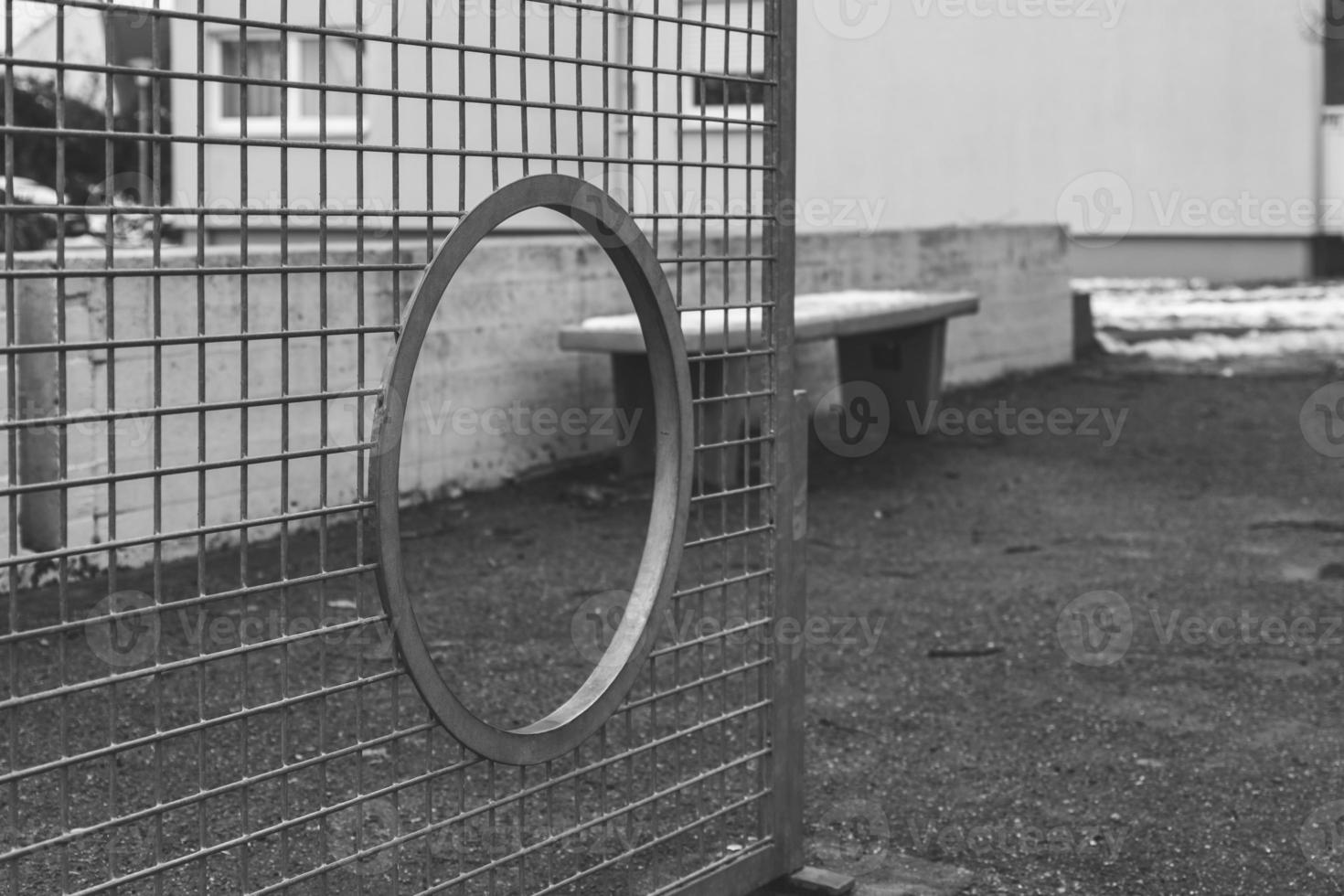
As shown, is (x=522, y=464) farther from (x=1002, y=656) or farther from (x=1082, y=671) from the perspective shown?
(x=1082, y=671)

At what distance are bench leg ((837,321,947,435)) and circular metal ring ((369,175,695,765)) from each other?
6.62 m

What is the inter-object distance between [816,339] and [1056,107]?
40.7 feet

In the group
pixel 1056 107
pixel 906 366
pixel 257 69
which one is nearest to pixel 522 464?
pixel 906 366

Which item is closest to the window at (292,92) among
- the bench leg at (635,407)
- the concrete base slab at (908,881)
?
the bench leg at (635,407)

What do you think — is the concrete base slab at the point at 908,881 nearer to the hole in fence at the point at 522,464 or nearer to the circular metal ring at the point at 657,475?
the circular metal ring at the point at 657,475

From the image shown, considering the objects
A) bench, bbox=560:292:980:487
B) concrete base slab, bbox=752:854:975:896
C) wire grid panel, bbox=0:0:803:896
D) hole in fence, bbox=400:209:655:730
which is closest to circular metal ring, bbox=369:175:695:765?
wire grid panel, bbox=0:0:803:896

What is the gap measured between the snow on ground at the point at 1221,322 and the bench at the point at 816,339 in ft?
12.0

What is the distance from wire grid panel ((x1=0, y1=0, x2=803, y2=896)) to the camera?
193 centimetres

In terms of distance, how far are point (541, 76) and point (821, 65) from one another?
26.9ft

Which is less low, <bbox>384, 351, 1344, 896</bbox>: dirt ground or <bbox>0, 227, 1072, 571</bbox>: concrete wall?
<bbox>0, 227, 1072, 571</bbox>: concrete wall

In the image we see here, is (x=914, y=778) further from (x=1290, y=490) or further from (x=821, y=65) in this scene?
(x=821, y=65)

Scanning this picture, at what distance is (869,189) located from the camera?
19109 millimetres

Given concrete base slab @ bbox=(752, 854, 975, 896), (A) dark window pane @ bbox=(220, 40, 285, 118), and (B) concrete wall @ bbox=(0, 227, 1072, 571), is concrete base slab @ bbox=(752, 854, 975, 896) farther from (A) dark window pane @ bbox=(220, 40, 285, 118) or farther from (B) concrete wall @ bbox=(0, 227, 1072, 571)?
(A) dark window pane @ bbox=(220, 40, 285, 118)

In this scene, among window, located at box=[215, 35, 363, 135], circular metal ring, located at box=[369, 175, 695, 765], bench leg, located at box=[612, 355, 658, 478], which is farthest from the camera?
window, located at box=[215, 35, 363, 135]
